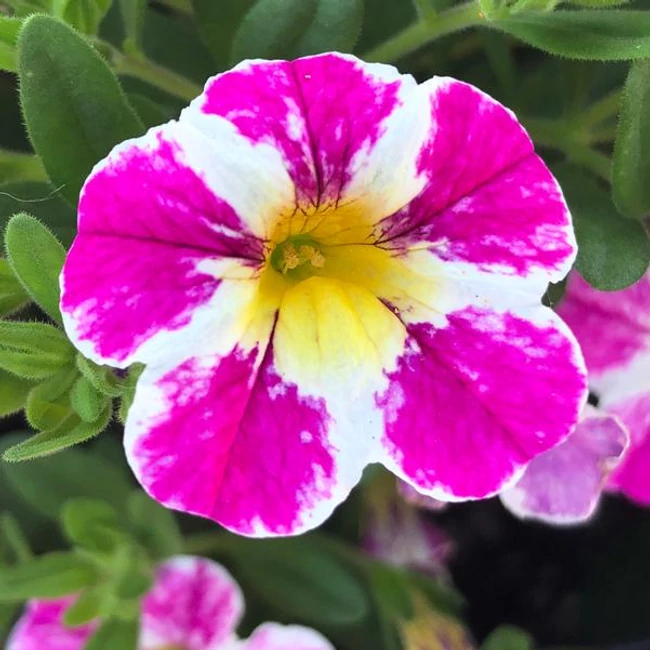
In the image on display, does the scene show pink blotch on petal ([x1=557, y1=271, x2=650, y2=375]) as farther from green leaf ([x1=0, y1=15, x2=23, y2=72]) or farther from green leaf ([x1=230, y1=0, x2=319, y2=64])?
green leaf ([x1=0, y1=15, x2=23, y2=72])

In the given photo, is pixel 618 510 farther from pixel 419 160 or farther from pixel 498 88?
pixel 419 160

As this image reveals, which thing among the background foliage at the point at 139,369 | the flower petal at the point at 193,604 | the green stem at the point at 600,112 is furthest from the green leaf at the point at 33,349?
the green stem at the point at 600,112

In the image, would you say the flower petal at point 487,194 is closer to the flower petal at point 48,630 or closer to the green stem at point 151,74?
the green stem at point 151,74

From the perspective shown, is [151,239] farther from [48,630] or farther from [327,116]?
[48,630]

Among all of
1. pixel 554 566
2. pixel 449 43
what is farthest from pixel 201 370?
pixel 554 566

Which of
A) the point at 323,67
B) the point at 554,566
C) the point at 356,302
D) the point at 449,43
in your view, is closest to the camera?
the point at 323,67

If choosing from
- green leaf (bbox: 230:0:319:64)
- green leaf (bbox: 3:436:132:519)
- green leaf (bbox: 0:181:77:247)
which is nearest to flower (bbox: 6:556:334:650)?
green leaf (bbox: 3:436:132:519)
